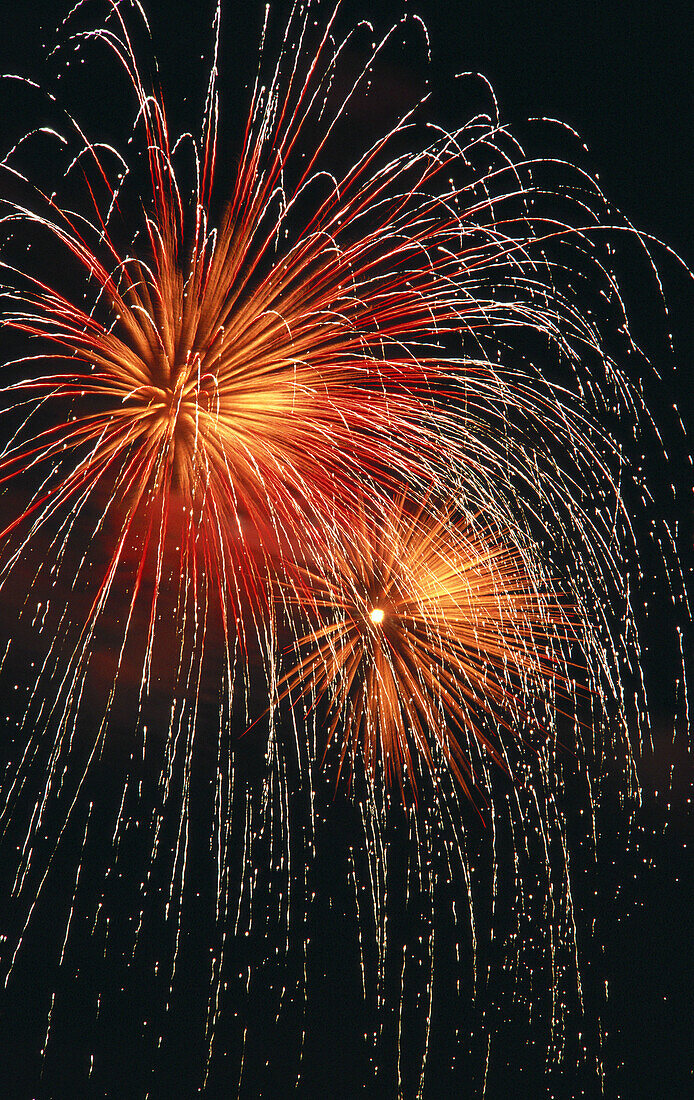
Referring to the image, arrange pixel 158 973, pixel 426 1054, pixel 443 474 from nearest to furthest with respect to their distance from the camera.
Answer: pixel 443 474 → pixel 158 973 → pixel 426 1054

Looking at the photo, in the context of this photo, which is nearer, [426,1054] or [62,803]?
[62,803]

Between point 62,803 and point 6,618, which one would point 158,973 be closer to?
→ point 62,803

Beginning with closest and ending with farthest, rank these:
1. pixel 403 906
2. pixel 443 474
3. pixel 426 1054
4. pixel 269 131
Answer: pixel 269 131, pixel 443 474, pixel 403 906, pixel 426 1054

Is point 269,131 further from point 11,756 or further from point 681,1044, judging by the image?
point 681,1044

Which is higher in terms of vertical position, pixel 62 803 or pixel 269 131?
pixel 269 131

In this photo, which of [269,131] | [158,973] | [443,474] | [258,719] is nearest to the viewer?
[269,131]

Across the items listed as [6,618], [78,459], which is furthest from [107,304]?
[6,618]

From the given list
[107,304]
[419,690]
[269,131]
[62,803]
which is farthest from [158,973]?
[269,131]

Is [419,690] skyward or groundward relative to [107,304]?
groundward

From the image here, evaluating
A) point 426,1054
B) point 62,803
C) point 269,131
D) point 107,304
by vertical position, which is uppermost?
point 269,131
